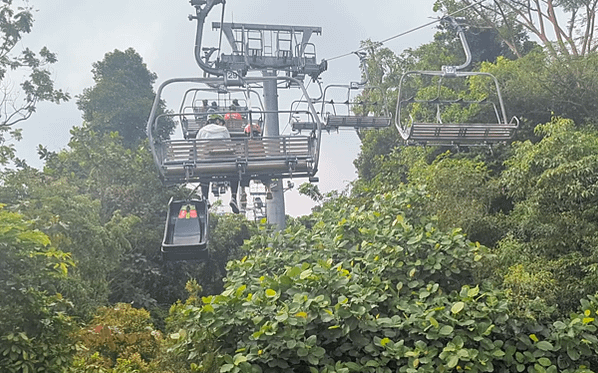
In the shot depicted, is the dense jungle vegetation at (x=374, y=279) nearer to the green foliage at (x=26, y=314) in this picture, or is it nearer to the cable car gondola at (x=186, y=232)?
the green foliage at (x=26, y=314)

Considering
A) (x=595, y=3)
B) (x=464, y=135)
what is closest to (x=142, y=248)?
(x=464, y=135)

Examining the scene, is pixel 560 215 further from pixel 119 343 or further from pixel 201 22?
pixel 201 22

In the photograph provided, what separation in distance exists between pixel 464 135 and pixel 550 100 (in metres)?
4.22

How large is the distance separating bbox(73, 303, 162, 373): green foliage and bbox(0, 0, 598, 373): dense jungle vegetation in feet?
0.07

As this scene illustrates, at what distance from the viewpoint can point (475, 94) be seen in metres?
13.3

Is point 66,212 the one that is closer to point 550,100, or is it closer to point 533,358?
point 533,358

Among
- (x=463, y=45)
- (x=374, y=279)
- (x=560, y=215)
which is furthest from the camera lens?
(x=463, y=45)

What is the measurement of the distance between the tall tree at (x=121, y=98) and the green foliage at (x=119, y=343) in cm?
1874

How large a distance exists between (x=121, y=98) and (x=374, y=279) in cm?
2382

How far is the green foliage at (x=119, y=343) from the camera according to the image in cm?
554

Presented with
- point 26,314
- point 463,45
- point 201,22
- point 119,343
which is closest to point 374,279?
point 26,314

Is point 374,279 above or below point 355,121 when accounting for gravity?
below

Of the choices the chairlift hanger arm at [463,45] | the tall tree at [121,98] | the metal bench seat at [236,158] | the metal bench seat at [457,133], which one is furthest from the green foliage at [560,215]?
the tall tree at [121,98]

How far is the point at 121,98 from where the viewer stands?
2686 cm
